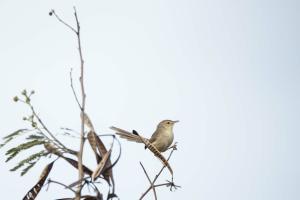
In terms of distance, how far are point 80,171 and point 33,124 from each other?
367mm

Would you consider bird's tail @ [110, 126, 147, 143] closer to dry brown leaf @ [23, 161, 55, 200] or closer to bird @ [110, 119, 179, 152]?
dry brown leaf @ [23, 161, 55, 200]

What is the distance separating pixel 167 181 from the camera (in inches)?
69.9

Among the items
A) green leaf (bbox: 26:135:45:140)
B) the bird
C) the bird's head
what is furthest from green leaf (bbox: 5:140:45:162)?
the bird's head

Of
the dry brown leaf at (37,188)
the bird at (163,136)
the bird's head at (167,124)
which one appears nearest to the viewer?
the dry brown leaf at (37,188)

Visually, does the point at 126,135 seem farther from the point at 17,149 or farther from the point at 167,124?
the point at 167,124

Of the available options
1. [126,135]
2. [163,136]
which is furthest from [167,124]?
[126,135]

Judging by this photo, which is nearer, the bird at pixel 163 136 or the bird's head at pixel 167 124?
the bird at pixel 163 136

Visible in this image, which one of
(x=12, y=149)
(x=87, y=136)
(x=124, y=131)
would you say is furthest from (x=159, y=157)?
(x=12, y=149)

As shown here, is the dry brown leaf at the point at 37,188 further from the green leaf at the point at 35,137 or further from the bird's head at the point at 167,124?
the bird's head at the point at 167,124

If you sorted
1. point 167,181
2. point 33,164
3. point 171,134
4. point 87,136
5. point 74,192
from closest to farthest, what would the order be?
1. point 74,192
2. point 87,136
3. point 33,164
4. point 167,181
5. point 171,134

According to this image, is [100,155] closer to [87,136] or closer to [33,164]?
[87,136]

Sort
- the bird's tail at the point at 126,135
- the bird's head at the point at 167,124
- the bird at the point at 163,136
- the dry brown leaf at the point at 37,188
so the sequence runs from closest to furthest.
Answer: the dry brown leaf at the point at 37,188
the bird's tail at the point at 126,135
the bird at the point at 163,136
the bird's head at the point at 167,124

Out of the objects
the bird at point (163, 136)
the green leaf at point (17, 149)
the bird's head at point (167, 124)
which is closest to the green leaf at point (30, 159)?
the green leaf at point (17, 149)

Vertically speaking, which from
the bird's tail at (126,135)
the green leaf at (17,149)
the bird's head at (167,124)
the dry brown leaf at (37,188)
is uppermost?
the bird's head at (167,124)
